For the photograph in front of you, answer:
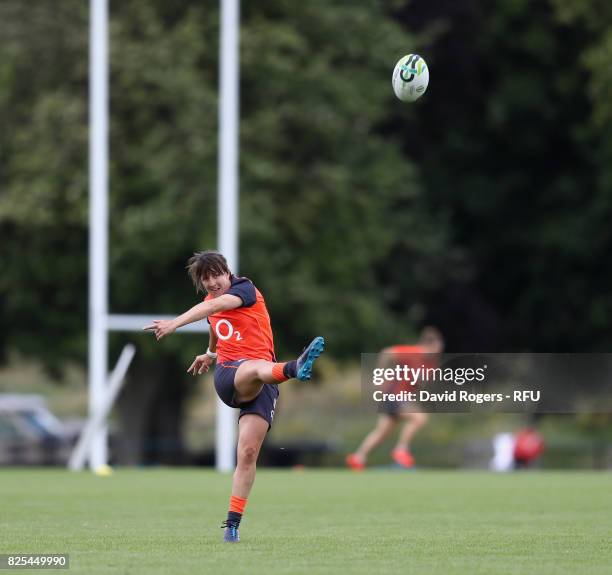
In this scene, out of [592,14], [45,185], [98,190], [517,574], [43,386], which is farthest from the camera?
[43,386]

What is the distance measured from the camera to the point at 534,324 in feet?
129

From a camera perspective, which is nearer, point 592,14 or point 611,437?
point 592,14

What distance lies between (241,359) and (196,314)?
0.74 meters

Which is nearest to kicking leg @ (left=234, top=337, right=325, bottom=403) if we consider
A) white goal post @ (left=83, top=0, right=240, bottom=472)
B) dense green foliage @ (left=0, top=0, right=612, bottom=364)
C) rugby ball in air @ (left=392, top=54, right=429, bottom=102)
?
rugby ball in air @ (left=392, top=54, right=429, bottom=102)

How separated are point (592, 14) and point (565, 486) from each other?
772 inches

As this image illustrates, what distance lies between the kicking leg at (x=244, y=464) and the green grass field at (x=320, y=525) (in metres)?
0.17

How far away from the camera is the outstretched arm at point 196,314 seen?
9.88m

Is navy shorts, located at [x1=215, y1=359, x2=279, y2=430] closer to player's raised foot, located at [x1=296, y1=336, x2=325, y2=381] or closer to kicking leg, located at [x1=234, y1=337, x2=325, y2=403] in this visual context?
kicking leg, located at [x1=234, y1=337, x2=325, y2=403]

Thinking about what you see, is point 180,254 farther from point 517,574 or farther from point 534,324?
point 517,574

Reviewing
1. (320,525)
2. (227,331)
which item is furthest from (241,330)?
(320,525)

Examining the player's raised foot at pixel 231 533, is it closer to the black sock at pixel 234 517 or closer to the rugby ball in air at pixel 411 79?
the black sock at pixel 234 517

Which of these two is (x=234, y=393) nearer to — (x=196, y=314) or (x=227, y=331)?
(x=227, y=331)

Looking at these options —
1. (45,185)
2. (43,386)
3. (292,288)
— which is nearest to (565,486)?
(292,288)

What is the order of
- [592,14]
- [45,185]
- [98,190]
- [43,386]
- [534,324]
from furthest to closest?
1. [43,386]
2. [534,324]
3. [592,14]
4. [45,185]
5. [98,190]
